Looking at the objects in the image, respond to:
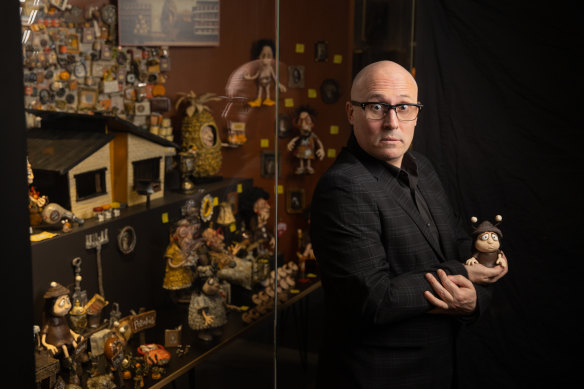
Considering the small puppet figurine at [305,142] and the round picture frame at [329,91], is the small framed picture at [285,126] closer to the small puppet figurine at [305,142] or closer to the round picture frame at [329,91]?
the small puppet figurine at [305,142]

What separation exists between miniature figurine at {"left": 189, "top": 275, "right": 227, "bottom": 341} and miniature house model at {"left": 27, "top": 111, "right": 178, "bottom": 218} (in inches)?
16.3

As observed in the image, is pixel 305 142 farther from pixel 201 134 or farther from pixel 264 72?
pixel 201 134

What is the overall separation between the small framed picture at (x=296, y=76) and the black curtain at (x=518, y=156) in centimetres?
55

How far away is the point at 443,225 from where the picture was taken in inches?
68.7

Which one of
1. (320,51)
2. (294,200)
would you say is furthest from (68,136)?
(320,51)

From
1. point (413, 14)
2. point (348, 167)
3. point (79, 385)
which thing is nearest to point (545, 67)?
point (413, 14)

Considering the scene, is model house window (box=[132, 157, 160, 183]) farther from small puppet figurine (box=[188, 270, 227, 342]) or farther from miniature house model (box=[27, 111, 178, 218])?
small puppet figurine (box=[188, 270, 227, 342])

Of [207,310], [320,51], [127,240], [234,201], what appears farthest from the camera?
[320,51]

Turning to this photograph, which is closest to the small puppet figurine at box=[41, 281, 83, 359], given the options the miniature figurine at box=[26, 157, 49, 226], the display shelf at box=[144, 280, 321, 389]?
the miniature figurine at box=[26, 157, 49, 226]

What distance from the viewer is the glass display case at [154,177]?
1.61m

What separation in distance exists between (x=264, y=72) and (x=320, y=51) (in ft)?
2.02

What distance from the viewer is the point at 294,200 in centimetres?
288

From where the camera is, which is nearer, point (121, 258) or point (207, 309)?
point (121, 258)

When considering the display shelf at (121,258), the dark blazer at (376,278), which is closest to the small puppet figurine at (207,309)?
the display shelf at (121,258)
